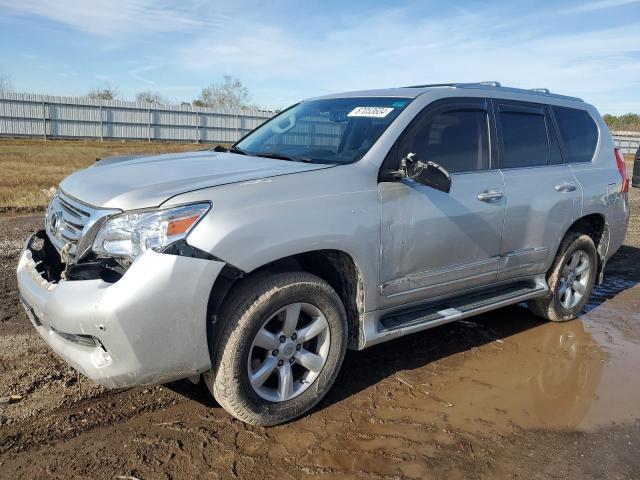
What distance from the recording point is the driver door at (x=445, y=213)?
138 inches

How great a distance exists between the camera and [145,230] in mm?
2713

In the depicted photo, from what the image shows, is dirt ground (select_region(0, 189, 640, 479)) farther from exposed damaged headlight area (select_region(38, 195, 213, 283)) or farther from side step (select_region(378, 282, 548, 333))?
exposed damaged headlight area (select_region(38, 195, 213, 283))

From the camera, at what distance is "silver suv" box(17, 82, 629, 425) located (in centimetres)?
271

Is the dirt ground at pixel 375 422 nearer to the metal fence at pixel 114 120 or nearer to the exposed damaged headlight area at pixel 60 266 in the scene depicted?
the exposed damaged headlight area at pixel 60 266

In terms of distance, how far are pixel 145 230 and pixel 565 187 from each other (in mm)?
3558

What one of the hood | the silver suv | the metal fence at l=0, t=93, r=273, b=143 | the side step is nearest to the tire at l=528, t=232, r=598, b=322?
the silver suv

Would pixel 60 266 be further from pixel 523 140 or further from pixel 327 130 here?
pixel 523 140

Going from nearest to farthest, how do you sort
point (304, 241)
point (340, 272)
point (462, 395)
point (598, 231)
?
point (304, 241) < point (340, 272) < point (462, 395) < point (598, 231)

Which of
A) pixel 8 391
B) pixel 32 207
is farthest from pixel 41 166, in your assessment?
pixel 8 391

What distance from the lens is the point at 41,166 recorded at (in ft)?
51.4

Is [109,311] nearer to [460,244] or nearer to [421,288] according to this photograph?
[421,288]

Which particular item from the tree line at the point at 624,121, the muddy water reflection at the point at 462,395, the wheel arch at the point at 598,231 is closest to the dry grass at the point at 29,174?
the muddy water reflection at the point at 462,395

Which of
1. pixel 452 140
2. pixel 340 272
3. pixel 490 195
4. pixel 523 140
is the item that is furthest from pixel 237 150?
pixel 523 140

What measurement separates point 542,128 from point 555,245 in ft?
3.30
